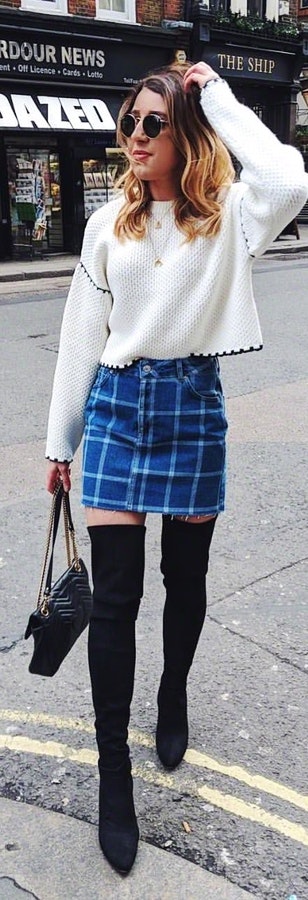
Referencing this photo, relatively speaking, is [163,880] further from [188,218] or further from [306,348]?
[306,348]

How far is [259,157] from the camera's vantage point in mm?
1790

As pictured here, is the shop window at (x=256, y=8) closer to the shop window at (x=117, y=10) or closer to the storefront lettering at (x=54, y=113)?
the shop window at (x=117, y=10)

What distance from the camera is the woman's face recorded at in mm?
1875

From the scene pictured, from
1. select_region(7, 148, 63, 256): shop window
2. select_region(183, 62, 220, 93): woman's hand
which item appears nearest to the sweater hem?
select_region(183, 62, 220, 93): woman's hand

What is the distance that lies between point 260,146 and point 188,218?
0.22 meters

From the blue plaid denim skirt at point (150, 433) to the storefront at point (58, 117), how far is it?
1405cm

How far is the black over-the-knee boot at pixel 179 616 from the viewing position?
2.17 m

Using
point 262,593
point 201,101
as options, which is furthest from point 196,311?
point 262,593

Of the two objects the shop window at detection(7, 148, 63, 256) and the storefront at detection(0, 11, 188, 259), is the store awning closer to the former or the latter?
the storefront at detection(0, 11, 188, 259)

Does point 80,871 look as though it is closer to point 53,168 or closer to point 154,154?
point 154,154

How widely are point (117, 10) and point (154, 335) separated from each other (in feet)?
58.2

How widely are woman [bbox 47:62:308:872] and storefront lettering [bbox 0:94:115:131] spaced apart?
556 inches

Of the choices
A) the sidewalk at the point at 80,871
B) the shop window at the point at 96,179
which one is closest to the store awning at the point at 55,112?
the shop window at the point at 96,179

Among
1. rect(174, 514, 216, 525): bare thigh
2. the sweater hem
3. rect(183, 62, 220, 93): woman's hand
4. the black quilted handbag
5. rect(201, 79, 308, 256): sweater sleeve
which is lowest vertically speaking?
the black quilted handbag
